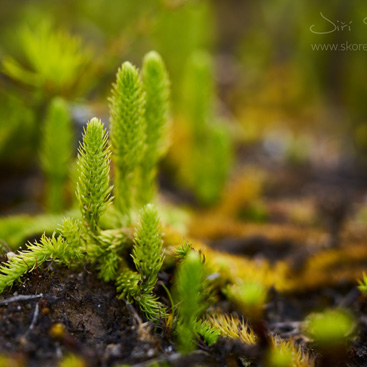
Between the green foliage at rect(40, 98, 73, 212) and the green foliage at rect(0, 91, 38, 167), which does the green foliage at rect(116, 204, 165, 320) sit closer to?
the green foliage at rect(40, 98, 73, 212)

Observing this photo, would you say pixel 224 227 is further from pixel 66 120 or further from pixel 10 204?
pixel 10 204

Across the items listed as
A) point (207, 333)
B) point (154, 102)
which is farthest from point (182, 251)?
point (154, 102)

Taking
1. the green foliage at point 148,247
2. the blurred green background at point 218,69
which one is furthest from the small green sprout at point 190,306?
the blurred green background at point 218,69

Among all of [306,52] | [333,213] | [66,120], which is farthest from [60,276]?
[306,52]

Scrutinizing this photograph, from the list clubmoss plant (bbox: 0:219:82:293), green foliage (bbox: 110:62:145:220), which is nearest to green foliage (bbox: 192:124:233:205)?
green foliage (bbox: 110:62:145:220)

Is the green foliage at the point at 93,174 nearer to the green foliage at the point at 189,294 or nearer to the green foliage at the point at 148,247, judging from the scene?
the green foliage at the point at 148,247
